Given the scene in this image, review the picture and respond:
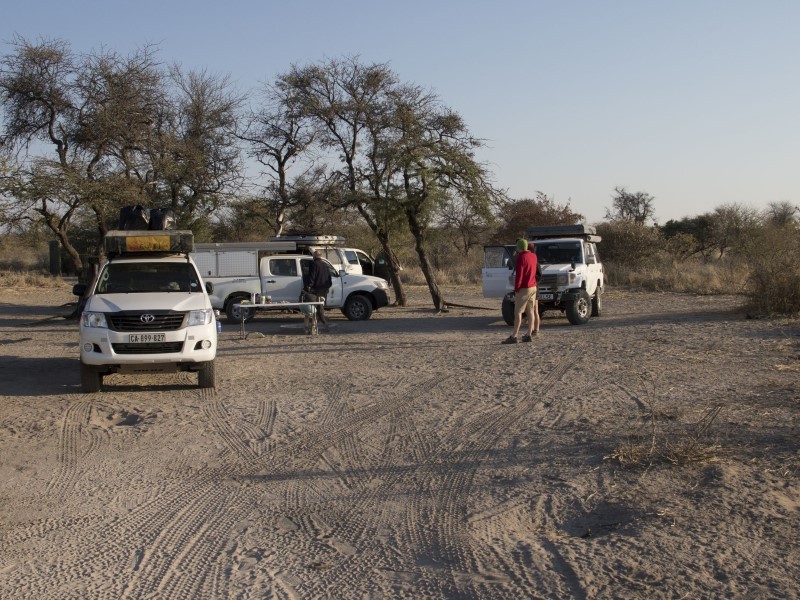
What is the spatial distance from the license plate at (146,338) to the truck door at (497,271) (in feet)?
31.5

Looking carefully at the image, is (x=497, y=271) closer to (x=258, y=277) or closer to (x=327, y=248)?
(x=327, y=248)

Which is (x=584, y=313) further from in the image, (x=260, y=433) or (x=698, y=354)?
(x=260, y=433)

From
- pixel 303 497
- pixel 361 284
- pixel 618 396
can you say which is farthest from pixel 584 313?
pixel 303 497

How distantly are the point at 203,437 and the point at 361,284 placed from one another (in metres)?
12.4

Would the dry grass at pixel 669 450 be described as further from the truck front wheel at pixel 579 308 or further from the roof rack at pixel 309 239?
the roof rack at pixel 309 239

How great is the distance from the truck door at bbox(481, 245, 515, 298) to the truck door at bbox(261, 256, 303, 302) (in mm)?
4941

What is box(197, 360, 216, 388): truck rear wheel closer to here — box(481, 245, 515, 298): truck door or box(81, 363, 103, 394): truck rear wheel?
box(81, 363, 103, 394): truck rear wheel

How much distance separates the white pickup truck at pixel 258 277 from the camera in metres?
20.3

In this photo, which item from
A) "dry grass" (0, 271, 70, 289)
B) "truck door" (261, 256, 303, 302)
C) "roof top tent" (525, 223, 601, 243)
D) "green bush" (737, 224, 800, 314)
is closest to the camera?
"green bush" (737, 224, 800, 314)

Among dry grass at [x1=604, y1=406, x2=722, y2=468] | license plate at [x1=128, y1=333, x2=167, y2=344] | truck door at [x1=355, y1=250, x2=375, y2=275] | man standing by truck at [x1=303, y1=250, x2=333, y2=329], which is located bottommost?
dry grass at [x1=604, y1=406, x2=722, y2=468]

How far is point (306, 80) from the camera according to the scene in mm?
22453

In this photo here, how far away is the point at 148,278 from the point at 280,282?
30.0 ft

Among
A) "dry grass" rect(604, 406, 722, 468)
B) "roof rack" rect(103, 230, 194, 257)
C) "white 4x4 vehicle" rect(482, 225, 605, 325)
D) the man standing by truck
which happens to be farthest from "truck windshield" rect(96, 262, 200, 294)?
"white 4x4 vehicle" rect(482, 225, 605, 325)

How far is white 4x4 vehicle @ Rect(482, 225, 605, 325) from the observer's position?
688 inches
